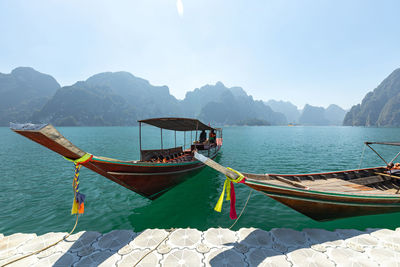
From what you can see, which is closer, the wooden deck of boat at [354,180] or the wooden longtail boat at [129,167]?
the wooden longtail boat at [129,167]

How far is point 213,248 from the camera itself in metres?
4.72

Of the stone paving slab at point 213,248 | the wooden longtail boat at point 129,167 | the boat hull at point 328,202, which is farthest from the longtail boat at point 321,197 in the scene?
the wooden longtail boat at point 129,167

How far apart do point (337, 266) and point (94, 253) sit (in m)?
6.47

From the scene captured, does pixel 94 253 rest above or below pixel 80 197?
below

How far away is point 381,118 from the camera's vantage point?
172 meters

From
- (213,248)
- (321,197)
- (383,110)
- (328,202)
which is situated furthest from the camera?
(383,110)

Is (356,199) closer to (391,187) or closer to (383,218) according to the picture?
(383,218)

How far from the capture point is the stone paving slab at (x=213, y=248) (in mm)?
4215

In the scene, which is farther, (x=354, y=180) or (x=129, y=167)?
(x=354, y=180)

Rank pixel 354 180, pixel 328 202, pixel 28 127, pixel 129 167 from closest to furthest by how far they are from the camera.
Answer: pixel 28 127 → pixel 328 202 → pixel 129 167 → pixel 354 180

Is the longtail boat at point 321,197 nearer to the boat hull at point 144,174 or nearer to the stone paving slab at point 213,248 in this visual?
the stone paving slab at point 213,248

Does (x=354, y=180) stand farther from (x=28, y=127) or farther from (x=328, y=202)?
(x=28, y=127)

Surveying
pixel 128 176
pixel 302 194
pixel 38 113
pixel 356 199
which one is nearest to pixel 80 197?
pixel 128 176

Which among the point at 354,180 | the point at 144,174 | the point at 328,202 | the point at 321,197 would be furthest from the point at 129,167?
the point at 354,180
